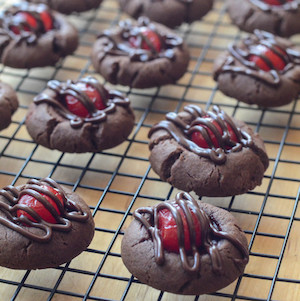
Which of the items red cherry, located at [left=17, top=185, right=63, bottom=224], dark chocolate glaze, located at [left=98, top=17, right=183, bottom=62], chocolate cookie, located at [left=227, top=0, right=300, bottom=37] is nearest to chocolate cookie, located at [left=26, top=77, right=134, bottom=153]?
dark chocolate glaze, located at [left=98, top=17, right=183, bottom=62]

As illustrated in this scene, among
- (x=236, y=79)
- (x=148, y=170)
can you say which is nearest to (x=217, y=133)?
(x=148, y=170)

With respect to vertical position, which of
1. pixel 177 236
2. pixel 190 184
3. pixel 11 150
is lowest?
pixel 11 150

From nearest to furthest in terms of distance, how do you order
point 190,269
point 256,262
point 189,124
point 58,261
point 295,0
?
point 190,269
point 58,261
point 256,262
point 189,124
point 295,0

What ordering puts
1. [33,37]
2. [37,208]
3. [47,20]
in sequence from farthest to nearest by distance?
[47,20] → [33,37] → [37,208]

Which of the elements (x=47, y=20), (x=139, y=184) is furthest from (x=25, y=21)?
(x=139, y=184)

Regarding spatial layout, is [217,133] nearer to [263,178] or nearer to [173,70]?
[263,178]

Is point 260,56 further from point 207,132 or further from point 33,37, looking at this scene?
point 33,37

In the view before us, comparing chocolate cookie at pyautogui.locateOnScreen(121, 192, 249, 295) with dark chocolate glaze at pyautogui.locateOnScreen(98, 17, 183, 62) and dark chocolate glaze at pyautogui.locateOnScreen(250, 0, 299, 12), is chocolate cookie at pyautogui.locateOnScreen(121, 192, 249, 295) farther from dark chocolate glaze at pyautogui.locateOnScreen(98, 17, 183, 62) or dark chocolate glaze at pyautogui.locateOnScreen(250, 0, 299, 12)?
dark chocolate glaze at pyautogui.locateOnScreen(250, 0, 299, 12)
